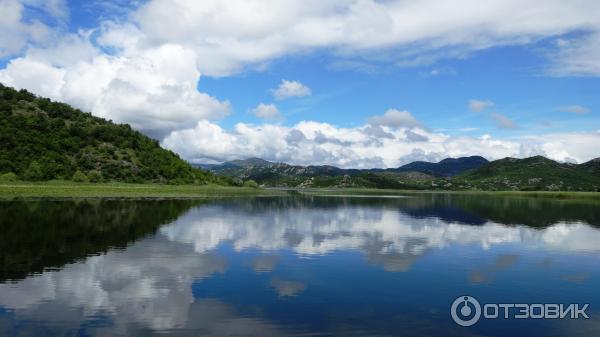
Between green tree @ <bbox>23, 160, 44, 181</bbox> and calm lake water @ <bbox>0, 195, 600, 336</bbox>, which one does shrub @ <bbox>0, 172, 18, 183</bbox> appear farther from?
calm lake water @ <bbox>0, 195, 600, 336</bbox>

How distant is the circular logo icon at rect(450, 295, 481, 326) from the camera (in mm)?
28641

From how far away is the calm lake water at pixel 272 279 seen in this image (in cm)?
2692

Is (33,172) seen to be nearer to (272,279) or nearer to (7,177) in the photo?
(7,177)

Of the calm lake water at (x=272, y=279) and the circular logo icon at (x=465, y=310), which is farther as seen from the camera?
the circular logo icon at (x=465, y=310)

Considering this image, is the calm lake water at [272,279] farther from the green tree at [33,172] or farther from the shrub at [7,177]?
the green tree at [33,172]

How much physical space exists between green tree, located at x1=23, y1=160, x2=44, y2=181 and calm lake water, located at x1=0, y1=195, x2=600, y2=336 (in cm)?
13303

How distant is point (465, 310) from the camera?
101 ft

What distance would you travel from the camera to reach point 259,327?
2641cm

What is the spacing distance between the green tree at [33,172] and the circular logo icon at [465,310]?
7972 inches

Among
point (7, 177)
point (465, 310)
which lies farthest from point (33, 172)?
point (465, 310)

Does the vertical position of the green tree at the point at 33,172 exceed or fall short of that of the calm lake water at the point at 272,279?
it exceeds it

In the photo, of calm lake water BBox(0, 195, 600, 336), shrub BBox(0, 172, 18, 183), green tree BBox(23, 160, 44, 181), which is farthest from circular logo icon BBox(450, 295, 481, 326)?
green tree BBox(23, 160, 44, 181)

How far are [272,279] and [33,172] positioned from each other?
190783 millimetres

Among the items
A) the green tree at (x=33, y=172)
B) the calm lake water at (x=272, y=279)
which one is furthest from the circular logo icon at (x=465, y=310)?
the green tree at (x=33, y=172)
